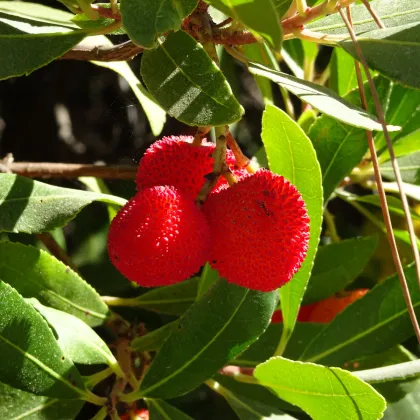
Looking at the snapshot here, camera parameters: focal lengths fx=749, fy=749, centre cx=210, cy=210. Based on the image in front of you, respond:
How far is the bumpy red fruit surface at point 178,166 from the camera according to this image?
759mm

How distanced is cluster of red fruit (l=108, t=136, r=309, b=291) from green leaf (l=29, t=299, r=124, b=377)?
16cm

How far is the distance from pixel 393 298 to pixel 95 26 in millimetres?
508

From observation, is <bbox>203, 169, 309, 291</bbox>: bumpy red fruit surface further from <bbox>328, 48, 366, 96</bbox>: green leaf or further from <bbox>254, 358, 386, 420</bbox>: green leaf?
<bbox>328, 48, 366, 96</bbox>: green leaf

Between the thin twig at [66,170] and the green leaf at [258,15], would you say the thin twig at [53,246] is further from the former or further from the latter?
the green leaf at [258,15]

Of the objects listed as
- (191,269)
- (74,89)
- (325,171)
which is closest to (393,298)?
(325,171)

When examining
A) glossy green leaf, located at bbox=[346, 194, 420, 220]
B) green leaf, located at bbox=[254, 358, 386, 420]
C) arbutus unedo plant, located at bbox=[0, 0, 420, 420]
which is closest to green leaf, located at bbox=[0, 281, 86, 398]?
arbutus unedo plant, located at bbox=[0, 0, 420, 420]

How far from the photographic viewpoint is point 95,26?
0.75m

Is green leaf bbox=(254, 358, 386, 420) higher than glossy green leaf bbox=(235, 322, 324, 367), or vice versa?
green leaf bbox=(254, 358, 386, 420)

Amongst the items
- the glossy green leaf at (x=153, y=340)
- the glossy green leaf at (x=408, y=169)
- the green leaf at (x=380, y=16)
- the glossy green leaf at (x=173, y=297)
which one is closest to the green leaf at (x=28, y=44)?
the green leaf at (x=380, y=16)

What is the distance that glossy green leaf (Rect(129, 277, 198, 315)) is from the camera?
1.09 meters

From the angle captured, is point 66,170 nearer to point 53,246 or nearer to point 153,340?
point 53,246

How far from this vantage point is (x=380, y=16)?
31.1 inches

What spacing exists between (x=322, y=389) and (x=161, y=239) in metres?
0.24

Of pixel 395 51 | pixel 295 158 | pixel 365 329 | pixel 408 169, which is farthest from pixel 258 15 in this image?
pixel 408 169
